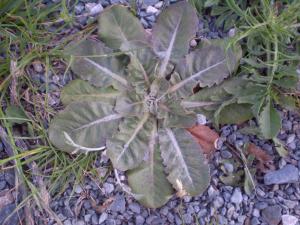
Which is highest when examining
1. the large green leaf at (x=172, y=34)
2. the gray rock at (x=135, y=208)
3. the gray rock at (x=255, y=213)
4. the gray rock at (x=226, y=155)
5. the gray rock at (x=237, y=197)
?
the large green leaf at (x=172, y=34)

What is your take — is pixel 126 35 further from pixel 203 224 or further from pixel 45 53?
pixel 203 224

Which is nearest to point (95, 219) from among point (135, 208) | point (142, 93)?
point (135, 208)

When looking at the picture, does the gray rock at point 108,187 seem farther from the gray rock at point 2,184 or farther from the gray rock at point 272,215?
the gray rock at point 272,215

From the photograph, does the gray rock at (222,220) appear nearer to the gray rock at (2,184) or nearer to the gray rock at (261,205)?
the gray rock at (261,205)

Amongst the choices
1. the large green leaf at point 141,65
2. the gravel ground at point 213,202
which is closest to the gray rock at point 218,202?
the gravel ground at point 213,202

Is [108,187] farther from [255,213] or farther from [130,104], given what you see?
[255,213]

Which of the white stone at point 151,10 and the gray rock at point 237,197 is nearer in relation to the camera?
the gray rock at point 237,197

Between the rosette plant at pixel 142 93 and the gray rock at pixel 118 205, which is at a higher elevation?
the rosette plant at pixel 142 93
